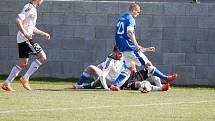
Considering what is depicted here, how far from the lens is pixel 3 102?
39.7ft

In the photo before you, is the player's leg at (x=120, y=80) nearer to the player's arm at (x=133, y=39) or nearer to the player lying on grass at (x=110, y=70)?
the player lying on grass at (x=110, y=70)

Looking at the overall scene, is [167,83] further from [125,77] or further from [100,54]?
[100,54]

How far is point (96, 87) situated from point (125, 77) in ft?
2.74

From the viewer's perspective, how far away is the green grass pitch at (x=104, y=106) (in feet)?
34.2

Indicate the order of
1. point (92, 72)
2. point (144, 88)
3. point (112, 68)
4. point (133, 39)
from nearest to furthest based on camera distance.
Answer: point (144, 88) → point (133, 39) → point (112, 68) → point (92, 72)

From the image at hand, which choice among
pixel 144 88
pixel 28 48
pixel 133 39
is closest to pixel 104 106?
pixel 144 88

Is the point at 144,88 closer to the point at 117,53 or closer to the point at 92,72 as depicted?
the point at 117,53

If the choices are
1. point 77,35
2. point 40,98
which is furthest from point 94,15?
point 40,98

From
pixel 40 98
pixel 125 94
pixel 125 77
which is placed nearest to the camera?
pixel 40 98

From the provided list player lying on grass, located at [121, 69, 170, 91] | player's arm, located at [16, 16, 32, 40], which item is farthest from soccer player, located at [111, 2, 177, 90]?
player's arm, located at [16, 16, 32, 40]

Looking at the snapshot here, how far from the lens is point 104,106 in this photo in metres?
12.0

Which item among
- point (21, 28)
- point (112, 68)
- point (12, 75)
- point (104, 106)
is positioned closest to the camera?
point (104, 106)

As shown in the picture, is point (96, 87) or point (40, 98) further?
point (96, 87)

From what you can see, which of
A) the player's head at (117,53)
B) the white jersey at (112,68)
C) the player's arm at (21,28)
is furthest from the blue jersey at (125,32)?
the player's arm at (21,28)
